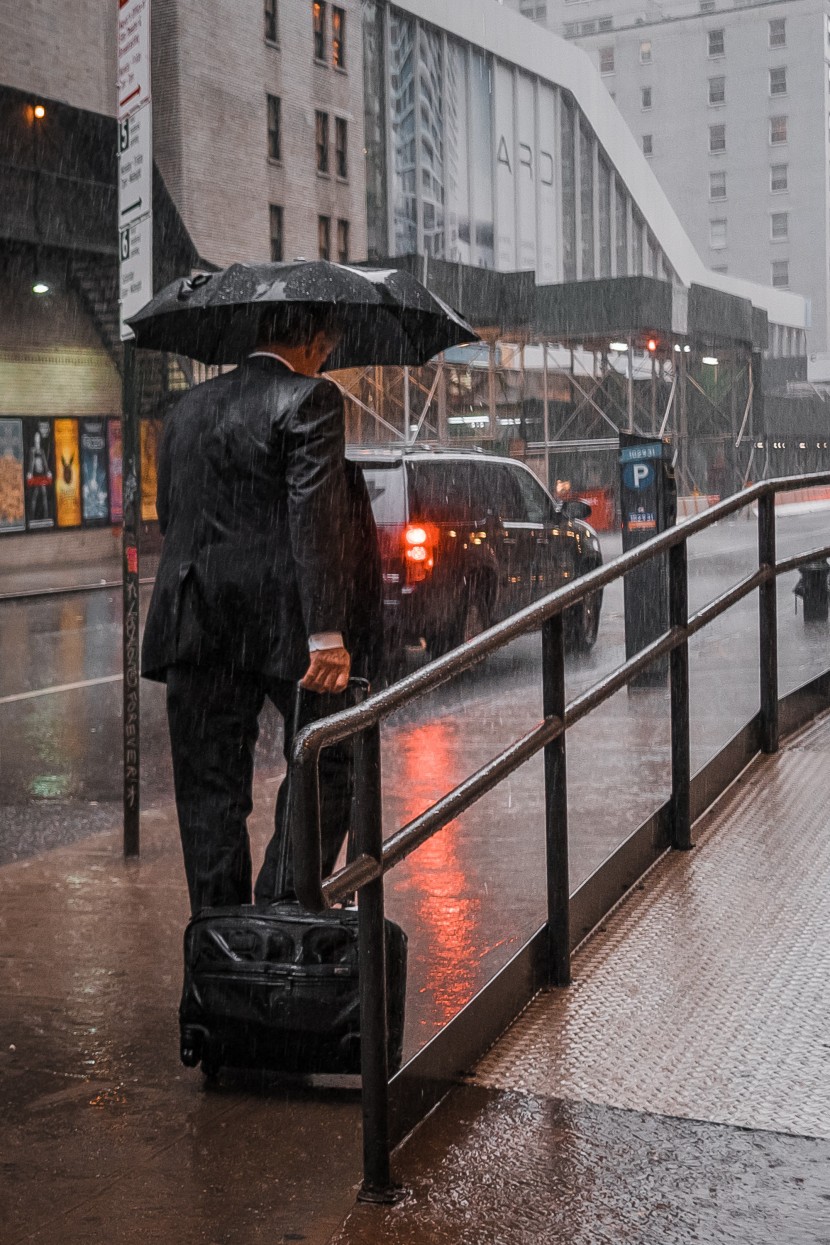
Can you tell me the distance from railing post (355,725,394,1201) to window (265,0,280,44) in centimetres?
3992

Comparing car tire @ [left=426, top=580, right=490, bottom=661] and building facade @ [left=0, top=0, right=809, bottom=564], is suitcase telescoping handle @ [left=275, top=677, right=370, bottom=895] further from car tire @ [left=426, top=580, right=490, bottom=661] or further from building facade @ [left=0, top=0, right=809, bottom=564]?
building facade @ [left=0, top=0, right=809, bottom=564]

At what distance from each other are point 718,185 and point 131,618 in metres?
92.6

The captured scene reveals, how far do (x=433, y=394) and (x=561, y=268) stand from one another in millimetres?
20545

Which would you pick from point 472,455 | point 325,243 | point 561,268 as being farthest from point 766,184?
point 472,455

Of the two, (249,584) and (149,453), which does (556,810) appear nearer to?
(249,584)

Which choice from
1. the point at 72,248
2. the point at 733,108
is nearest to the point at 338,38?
the point at 72,248

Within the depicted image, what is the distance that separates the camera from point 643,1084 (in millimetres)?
3609

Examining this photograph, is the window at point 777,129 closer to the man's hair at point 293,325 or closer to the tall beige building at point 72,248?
the tall beige building at point 72,248

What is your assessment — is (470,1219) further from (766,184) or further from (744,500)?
(766,184)

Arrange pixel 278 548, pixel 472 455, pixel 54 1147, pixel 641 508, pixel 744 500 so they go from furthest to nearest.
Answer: pixel 472 455
pixel 641 508
pixel 744 500
pixel 278 548
pixel 54 1147

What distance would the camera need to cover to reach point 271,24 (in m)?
40.5

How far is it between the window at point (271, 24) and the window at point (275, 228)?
13.3 ft

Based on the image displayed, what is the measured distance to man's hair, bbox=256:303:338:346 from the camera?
4219mm

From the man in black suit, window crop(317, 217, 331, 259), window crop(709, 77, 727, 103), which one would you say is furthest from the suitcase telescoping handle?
window crop(709, 77, 727, 103)
